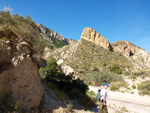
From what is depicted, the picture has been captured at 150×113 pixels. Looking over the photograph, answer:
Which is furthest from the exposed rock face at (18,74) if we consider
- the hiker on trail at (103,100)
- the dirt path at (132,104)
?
the dirt path at (132,104)

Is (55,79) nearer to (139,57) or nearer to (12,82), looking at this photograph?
(12,82)

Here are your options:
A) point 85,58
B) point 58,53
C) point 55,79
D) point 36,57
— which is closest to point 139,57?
point 85,58

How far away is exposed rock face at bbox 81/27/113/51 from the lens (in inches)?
2111

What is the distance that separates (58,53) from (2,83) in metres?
39.9

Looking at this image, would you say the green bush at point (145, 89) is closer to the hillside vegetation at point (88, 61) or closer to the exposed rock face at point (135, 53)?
the hillside vegetation at point (88, 61)

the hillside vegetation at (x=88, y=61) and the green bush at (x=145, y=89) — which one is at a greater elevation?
the hillside vegetation at (x=88, y=61)

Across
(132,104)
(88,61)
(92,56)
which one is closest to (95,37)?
(92,56)

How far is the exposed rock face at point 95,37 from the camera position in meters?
53.6

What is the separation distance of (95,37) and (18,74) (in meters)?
54.6

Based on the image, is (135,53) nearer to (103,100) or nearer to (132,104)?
(132,104)

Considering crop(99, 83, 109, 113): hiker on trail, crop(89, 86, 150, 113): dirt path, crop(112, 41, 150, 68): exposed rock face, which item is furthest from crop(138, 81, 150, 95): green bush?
crop(112, 41, 150, 68): exposed rock face

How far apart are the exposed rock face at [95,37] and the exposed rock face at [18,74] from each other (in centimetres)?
5162

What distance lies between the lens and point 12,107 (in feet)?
10.7

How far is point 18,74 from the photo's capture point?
12.4 feet
